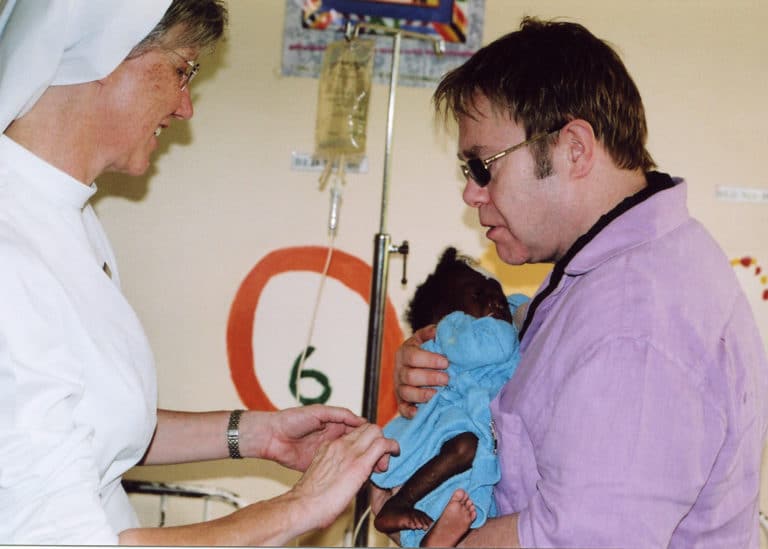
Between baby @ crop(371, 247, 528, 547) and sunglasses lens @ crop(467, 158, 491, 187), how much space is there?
27 cm

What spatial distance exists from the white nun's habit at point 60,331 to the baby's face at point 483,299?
2.13 feet

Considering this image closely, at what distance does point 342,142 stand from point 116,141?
1.06 meters

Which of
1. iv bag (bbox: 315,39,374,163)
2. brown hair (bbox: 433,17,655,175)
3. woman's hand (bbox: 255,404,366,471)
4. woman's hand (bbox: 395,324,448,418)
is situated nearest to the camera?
brown hair (bbox: 433,17,655,175)

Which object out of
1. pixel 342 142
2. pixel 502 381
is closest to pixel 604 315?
pixel 502 381

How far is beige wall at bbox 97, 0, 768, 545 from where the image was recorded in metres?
2.27

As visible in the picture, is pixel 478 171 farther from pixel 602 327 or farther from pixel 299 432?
pixel 299 432

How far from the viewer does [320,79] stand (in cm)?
225

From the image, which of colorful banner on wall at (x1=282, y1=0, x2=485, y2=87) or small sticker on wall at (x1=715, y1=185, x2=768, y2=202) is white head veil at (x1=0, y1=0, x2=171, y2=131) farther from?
small sticker on wall at (x1=715, y1=185, x2=768, y2=202)

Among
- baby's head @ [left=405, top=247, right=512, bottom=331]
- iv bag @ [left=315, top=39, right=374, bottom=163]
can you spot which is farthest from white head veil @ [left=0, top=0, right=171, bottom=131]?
iv bag @ [left=315, top=39, right=374, bottom=163]

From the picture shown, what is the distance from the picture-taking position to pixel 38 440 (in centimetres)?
96

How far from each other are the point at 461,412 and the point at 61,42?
0.86 m

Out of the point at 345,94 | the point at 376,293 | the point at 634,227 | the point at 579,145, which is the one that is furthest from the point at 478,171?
the point at 345,94

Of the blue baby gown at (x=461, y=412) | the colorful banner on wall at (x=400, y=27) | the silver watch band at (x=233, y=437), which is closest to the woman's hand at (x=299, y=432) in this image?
the silver watch band at (x=233, y=437)

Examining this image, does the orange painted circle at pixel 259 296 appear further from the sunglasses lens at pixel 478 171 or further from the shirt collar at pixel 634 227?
the shirt collar at pixel 634 227
